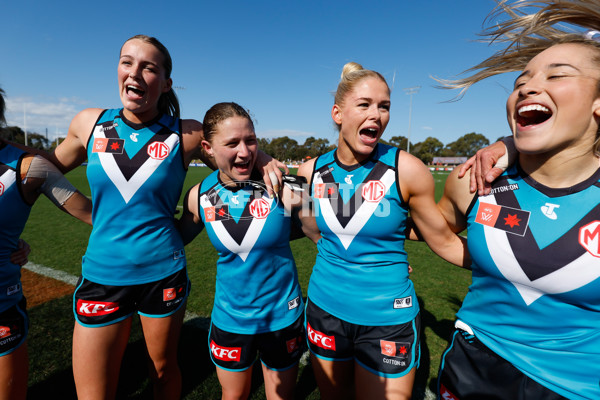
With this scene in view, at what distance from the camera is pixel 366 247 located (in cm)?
202

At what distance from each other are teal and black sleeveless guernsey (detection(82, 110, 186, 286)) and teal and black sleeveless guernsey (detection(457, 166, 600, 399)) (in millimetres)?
2084

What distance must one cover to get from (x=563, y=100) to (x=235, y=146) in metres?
1.75

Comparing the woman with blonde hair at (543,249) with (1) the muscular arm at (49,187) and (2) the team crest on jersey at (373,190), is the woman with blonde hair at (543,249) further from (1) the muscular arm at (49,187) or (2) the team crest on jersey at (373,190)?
(1) the muscular arm at (49,187)

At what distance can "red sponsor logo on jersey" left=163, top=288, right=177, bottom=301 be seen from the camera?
88.8 inches

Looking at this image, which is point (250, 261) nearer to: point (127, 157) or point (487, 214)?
point (127, 157)

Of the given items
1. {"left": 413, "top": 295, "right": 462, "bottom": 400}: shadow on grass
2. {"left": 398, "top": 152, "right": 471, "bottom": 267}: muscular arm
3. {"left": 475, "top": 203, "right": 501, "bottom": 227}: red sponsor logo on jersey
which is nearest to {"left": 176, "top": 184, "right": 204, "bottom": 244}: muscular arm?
{"left": 398, "top": 152, "right": 471, "bottom": 267}: muscular arm

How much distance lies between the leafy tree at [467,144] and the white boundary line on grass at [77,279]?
330ft

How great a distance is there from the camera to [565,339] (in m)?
A: 1.35

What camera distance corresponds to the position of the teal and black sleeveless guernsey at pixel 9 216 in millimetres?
1936

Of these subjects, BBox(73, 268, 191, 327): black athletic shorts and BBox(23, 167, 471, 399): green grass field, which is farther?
BBox(23, 167, 471, 399): green grass field

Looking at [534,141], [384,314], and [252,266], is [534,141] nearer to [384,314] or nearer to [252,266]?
[384,314]

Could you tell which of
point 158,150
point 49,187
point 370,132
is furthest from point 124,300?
point 370,132

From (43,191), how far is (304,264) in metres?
4.98

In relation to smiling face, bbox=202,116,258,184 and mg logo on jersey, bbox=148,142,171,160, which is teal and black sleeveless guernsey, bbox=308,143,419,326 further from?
mg logo on jersey, bbox=148,142,171,160
